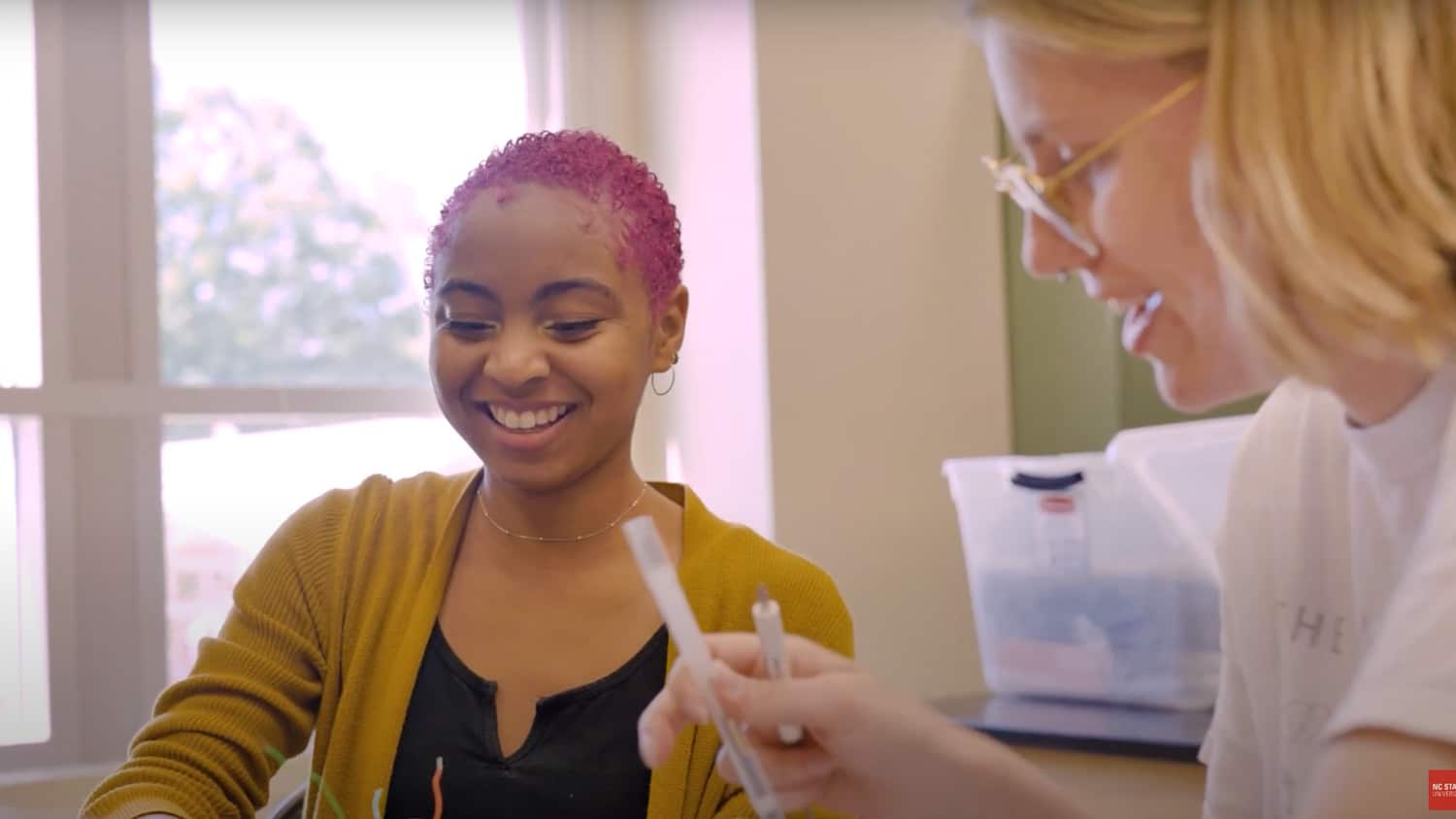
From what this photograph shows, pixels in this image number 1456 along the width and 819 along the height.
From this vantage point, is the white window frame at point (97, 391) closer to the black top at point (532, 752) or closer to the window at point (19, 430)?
the window at point (19, 430)

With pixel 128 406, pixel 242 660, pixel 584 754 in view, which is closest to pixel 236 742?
pixel 242 660

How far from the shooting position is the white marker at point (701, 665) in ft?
2.06

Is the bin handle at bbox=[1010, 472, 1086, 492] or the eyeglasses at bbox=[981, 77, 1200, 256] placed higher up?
the eyeglasses at bbox=[981, 77, 1200, 256]

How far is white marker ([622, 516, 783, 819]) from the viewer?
2.06ft

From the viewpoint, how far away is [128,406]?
1.78 meters

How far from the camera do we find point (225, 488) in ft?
6.13

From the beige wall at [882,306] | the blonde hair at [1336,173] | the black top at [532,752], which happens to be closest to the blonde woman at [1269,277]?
the blonde hair at [1336,173]

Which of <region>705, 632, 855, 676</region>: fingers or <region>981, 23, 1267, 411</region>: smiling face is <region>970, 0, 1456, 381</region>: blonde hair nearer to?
<region>981, 23, 1267, 411</region>: smiling face

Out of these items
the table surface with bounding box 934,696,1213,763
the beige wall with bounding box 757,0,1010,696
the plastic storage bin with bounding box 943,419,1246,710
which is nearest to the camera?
the table surface with bounding box 934,696,1213,763

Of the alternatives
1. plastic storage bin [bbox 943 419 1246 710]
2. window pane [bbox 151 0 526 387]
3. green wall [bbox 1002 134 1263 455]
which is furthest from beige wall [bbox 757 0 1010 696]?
window pane [bbox 151 0 526 387]

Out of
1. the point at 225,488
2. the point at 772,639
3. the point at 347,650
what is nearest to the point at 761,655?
the point at 772,639

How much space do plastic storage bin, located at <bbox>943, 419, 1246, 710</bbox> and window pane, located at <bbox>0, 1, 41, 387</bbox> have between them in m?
1.35
